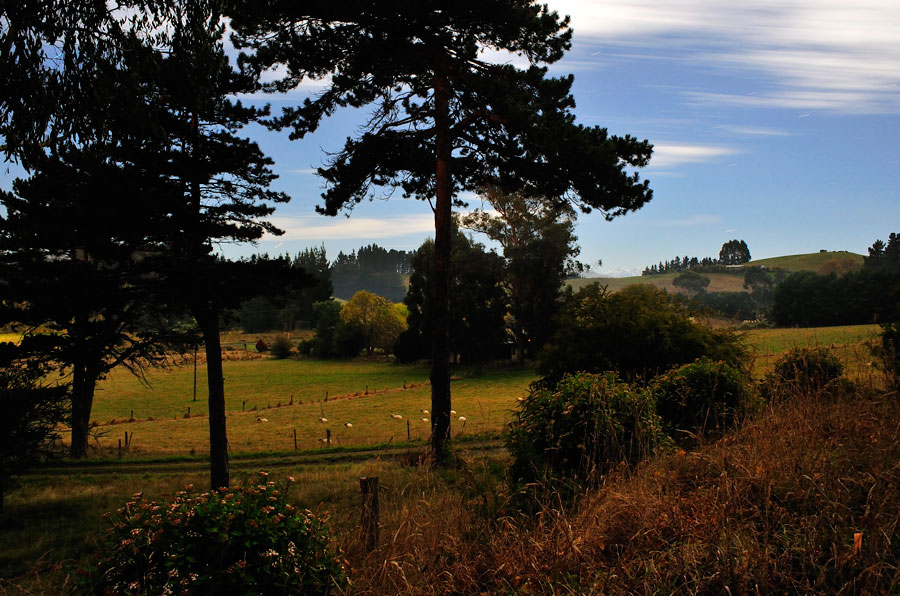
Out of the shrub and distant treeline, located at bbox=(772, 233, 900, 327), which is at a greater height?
distant treeline, located at bbox=(772, 233, 900, 327)

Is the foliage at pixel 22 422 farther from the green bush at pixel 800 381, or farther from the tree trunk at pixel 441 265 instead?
the green bush at pixel 800 381

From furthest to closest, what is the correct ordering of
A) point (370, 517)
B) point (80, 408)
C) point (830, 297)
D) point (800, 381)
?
point (830, 297) < point (80, 408) < point (800, 381) < point (370, 517)

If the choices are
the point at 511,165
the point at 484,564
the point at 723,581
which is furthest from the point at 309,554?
the point at 511,165

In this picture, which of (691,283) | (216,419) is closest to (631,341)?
(216,419)

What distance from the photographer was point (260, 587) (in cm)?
374

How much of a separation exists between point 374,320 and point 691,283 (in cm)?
11595

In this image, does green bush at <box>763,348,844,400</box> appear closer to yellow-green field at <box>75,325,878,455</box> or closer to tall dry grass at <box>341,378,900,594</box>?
yellow-green field at <box>75,325,878,455</box>

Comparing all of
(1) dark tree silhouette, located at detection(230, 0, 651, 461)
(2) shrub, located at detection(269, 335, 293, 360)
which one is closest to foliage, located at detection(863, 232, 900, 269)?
(2) shrub, located at detection(269, 335, 293, 360)

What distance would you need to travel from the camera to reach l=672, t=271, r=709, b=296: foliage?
170 m

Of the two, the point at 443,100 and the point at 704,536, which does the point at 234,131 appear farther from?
the point at 704,536

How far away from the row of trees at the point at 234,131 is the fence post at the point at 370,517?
969cm

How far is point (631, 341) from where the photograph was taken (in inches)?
675

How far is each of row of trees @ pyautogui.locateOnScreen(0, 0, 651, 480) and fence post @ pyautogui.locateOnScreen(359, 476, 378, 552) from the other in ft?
31.8

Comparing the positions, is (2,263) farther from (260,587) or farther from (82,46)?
(260,587)
